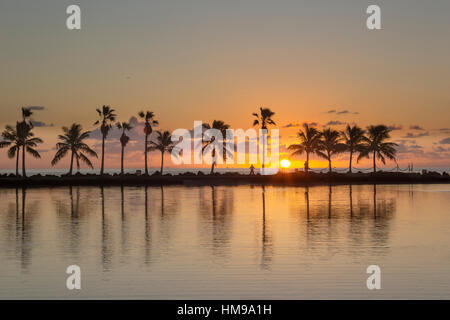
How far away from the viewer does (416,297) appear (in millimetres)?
13781

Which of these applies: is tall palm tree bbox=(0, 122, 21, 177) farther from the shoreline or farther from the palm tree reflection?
the palm tree reflection

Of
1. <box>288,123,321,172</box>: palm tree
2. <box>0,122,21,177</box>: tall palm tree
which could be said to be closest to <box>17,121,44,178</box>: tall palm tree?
<box>0,122,21,177</box>: tall palm tree

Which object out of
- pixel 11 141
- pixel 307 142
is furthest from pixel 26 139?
pixel 307 142

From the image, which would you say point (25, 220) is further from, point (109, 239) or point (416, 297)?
point (416, 297)

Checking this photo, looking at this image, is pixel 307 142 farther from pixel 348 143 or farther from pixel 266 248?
pixel 266 248

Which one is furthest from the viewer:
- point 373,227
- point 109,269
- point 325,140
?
point 325,140

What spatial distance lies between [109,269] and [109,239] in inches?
266

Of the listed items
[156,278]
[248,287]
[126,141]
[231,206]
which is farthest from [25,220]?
[126,141]

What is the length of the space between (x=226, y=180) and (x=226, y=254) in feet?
246

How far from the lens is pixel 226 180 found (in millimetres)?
94812

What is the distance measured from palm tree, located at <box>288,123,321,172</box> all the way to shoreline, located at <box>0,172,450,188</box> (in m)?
5.57

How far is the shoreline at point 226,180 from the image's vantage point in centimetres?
8319

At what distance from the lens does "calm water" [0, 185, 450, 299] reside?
47.8ft

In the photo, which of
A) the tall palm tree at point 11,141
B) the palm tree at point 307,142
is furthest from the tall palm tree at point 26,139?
the palm tree at point 307,142
